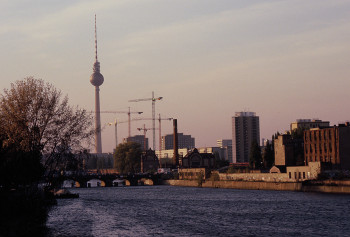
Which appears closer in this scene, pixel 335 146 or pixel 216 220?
pixel 216 220

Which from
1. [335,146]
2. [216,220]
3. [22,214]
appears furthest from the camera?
[335,146]

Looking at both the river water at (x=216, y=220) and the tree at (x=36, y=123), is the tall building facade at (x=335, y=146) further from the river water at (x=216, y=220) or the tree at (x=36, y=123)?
the tree at (x=36, y=123)

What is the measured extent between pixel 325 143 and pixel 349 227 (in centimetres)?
11917

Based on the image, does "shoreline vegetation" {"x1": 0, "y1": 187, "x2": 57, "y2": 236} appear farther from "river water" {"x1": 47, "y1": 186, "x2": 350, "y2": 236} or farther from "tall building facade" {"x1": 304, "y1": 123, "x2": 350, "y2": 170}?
"tall building facade" {"x1": 304, "y1": 123, "x2": 350, "y2": 170}

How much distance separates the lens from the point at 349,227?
7819 cm

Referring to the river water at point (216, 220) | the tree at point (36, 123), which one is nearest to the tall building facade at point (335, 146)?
the river water at point (216, 220)

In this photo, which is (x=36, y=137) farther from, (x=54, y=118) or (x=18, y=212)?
(x=18, y=212)

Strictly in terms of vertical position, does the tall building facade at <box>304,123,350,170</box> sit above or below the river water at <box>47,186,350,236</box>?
above

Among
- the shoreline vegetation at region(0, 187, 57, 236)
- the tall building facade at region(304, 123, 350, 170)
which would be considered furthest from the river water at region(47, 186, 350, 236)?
the tall building facade at region(304, 123, 350, 170)

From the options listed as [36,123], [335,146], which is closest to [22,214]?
[36,123]

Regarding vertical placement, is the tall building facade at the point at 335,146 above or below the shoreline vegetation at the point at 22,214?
above

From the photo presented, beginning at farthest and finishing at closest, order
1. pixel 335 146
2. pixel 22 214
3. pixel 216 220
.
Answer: pixel 335 146, pixel 216 220, pixel 22 214

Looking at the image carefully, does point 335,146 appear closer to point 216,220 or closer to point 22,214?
point 216,220

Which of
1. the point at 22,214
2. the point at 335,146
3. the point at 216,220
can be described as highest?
the point at 335,146
